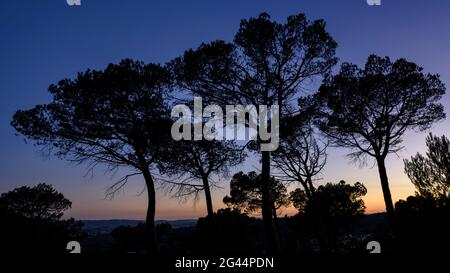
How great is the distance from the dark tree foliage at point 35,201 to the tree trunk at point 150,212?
2614 centimetres

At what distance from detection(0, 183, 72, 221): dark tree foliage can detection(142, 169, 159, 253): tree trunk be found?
26142mm

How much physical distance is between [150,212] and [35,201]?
27070mm

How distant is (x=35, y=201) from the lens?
1485 inches

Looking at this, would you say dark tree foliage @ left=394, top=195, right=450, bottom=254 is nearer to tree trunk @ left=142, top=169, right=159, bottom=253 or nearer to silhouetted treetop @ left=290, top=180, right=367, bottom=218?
tree trunk @ left=142, top=169, right=159, bottom=253

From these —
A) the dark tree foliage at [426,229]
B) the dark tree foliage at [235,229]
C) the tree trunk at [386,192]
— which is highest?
the tree trunk at [386,192]

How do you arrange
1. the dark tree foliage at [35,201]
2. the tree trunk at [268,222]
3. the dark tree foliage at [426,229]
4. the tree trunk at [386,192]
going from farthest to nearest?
the dark tree foliage at [35,201], the tree trunk at [386,192], the tree trunk at [268,222], the dark tree foliage at [426,229]

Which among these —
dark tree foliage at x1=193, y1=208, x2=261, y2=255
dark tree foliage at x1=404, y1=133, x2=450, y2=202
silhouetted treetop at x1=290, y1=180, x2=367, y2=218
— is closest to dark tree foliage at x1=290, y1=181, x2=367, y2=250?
silhouetted treetop at x1=290, y1=180, x2=367, y2=218

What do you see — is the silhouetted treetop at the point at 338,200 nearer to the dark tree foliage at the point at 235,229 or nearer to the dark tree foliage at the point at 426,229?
the dark tree foliage at the point at 235,229

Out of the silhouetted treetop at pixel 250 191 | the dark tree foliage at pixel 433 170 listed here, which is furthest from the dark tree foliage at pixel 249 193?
the dark tree foliage at pixel 433 170

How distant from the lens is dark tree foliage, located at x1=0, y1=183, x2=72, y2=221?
1452 inches

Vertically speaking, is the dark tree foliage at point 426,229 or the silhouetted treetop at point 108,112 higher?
the silhouetted treetop at point 108,112

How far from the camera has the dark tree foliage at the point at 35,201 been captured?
1452 inches
